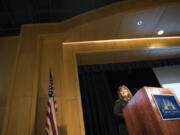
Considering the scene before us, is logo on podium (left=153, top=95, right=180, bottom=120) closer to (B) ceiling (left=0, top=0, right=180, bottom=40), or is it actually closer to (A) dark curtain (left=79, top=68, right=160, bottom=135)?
(A) dark curtain (left=79, top=68, right=160, bottom=135)

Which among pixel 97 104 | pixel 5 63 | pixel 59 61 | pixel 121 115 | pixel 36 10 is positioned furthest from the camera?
pixel 97 104

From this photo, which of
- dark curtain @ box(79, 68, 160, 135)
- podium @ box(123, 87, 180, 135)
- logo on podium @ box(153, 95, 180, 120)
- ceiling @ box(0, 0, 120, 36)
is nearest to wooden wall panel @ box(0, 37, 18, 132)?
ceiling @ box(0, 0, 120, 36)

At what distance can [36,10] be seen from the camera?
3393mm

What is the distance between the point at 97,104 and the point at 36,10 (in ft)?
7.90

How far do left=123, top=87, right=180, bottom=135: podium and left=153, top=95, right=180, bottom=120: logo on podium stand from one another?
0.03 meters

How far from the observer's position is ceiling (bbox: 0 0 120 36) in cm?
326

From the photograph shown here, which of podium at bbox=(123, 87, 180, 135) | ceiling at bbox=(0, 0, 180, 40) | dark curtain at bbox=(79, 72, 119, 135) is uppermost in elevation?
ceiling at bbox=(0, 0, 180, 40)

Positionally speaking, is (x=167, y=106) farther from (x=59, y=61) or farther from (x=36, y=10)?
(x=36, y=10)

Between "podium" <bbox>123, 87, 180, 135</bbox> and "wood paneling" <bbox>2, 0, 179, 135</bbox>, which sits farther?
"wood paneling" <bbox>2, 0, 179, 135</bbox>

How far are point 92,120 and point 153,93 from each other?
1.99 metres

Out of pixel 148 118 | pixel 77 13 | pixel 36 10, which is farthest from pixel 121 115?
pixel 36 10

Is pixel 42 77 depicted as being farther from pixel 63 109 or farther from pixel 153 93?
pixel 153 93

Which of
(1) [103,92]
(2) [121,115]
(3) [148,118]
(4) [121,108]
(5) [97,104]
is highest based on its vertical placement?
(1) [103,92]

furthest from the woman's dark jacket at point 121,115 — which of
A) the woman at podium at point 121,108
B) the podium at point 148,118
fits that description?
the podium at point 148,118
